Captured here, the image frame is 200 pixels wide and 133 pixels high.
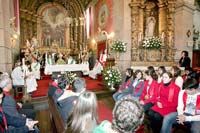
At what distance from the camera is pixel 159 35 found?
9703 millimetres

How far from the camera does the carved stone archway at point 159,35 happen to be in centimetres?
909

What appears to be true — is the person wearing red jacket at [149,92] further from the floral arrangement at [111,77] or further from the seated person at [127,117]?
the floral arrangement at [111,77]

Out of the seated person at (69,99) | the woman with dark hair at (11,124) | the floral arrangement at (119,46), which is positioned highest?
the floral arrangement at (119,46)

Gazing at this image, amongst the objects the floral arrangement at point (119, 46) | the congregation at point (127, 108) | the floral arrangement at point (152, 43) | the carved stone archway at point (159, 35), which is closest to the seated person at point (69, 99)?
the congregation at point (127, 108)

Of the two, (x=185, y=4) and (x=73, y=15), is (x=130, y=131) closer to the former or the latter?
(x=185, y=4)

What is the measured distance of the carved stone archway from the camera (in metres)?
9.09

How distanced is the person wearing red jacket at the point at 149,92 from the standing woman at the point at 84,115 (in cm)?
214

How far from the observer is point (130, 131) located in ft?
4.23

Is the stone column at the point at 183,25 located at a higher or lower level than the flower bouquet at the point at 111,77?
higher

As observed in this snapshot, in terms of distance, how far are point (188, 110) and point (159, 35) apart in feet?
24.2

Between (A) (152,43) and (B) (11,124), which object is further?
(A) (152,43)

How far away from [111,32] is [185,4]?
3.94 meters

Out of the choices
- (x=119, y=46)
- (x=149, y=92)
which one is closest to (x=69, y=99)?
(x=149, y=92)

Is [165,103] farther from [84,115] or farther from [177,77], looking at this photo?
[84,115]
